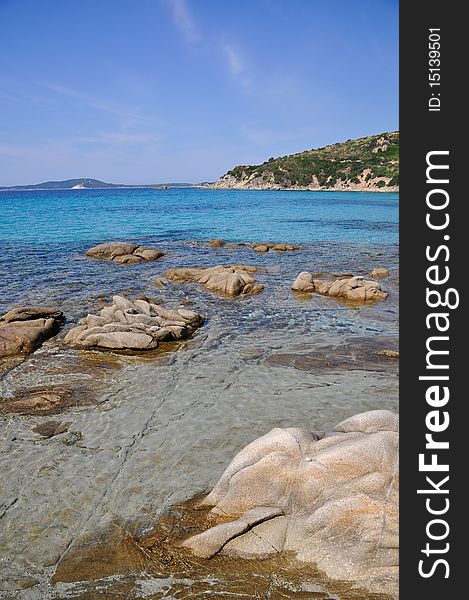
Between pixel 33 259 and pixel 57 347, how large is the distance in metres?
21.2

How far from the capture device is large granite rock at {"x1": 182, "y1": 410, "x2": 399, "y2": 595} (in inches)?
249

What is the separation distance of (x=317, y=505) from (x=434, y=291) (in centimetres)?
514

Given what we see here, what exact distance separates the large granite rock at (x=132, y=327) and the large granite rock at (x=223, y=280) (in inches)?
208

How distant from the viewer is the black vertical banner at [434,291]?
2660mm

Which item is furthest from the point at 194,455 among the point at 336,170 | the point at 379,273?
the point at 336,170

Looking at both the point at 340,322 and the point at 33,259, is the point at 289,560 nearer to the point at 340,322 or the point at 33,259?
the point at 340,322

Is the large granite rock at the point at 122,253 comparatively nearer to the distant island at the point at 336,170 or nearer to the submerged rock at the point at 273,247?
the submerged rock at the point at 273,247

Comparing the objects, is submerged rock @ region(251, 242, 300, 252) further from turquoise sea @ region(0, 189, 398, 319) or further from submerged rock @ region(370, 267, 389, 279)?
submerged rock @ region(370, 267, 389, 279)

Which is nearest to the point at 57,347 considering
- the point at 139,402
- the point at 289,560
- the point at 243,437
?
the point at 139,402

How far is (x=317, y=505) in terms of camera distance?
22.9ft

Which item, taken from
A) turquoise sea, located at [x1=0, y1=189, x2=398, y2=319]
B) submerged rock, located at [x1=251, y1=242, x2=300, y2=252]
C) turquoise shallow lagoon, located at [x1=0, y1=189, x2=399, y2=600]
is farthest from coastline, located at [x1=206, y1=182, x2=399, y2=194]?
turquoise shallow lagoon, located at [x1=0, y1=189, x2=399, y2=600]

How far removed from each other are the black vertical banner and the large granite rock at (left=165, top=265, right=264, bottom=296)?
2112cm

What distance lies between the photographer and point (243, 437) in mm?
10375

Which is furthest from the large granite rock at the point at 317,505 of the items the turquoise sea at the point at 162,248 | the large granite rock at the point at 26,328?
the turquoise sea at the point at 162,248
